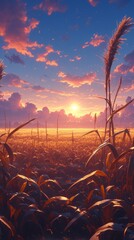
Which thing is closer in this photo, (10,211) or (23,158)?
(10,211)

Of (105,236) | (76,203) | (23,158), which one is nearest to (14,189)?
(76,203)

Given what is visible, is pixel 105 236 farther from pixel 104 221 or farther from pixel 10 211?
pixel 10 211

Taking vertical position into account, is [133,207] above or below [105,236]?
above

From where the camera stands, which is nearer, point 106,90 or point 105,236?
point 105,236

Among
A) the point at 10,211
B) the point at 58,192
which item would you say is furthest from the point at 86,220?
the point at 58,192

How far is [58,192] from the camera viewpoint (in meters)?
3.46

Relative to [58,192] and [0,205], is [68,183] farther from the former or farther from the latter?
[0,205]

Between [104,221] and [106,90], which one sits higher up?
[106,90]

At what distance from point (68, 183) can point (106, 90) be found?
6.39 ft

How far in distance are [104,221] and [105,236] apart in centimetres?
22

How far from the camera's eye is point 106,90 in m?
4.51

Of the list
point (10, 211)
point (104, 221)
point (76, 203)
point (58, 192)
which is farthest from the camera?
point (58, 192)

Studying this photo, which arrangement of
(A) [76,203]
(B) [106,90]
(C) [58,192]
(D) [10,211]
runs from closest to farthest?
(D) [10,211] < (A) [76,203] < (C) [58,192] < (B) [106,90]

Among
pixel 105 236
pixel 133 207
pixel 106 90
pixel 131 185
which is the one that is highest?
pixel 106 90
